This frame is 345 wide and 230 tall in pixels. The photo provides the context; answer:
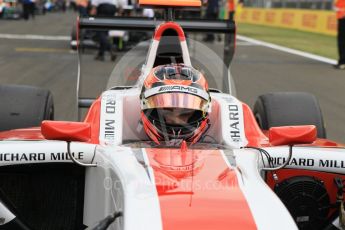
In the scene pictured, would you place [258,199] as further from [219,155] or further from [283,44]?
[283,44]

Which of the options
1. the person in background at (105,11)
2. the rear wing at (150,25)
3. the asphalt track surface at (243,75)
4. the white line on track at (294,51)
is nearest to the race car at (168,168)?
the rear wing at (150,25)

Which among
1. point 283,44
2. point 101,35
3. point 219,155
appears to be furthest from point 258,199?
point 283,44

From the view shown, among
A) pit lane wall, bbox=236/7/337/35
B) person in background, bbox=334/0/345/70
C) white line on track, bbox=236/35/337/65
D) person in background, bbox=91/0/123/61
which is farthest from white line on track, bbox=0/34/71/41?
pit lane wall, bbox=236/7/337/35

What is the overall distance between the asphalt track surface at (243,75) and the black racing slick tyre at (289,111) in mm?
2325

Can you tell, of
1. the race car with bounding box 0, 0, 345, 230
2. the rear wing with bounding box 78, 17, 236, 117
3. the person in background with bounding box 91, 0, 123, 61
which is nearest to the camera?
the race car with bounding box 0, 0, 345, 230

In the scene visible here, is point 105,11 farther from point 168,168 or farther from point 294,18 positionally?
point 294,18

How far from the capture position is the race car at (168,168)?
285 cm

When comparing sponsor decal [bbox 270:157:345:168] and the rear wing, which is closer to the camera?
sponsor decal [bbox 270:157:345:168]

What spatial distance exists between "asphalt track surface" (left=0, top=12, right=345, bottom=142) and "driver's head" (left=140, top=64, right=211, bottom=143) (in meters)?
4.03

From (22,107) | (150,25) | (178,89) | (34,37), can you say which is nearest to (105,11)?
(34,37)

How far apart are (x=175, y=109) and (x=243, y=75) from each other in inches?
377

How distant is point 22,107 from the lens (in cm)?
516

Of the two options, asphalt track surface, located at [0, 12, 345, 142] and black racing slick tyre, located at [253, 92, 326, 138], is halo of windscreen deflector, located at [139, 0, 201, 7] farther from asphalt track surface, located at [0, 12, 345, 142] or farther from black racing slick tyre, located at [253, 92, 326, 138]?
asphalt track surface, located at [0, 12, 345, 142]

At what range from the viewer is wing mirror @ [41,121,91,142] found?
335 centimetres
